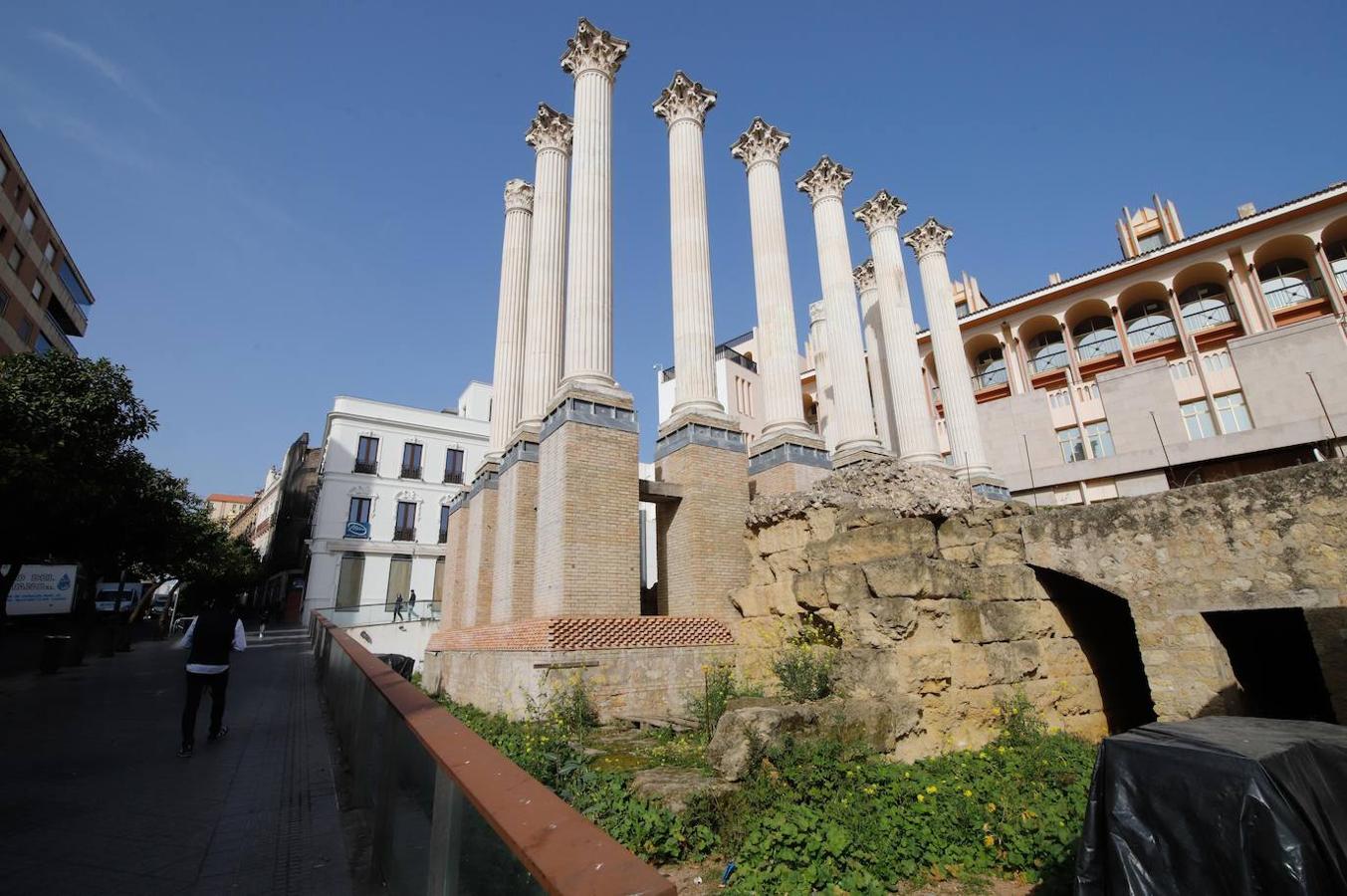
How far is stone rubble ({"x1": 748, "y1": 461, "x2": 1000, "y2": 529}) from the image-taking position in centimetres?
1000

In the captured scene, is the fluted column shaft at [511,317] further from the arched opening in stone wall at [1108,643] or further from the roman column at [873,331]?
the arched opening in stone wall at [1108,643]

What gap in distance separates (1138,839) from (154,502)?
91.5 ft

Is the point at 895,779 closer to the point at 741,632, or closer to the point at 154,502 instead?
the point at 741,632

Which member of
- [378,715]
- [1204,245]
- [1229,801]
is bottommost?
[1229,801]

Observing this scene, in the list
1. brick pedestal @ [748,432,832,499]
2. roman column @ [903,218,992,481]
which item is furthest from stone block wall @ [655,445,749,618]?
roman column @ [903,218,992,481]

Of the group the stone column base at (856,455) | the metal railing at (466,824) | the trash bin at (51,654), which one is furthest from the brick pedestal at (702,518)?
the trash bin at (51,654)

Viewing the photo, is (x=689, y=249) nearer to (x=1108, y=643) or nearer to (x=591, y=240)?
(x=591, y=240)

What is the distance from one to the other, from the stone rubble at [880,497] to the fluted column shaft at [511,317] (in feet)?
27.2

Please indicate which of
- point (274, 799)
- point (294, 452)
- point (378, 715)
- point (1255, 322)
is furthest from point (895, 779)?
point (294, 452)

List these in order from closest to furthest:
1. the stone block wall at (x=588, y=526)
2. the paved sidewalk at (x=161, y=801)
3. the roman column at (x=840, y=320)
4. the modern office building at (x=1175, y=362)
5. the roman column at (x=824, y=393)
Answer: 1. the paved sidewalk at (x=161, y=801)
2. the stone block wall at (x=588, y=526)
3. the roman column at (x=840, y=320)
4. the modern office building at (x=1175, y=362)
5. the roman column at (x=824, y=393)

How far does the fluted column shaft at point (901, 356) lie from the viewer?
18.5 meters

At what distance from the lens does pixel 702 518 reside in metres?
12.3

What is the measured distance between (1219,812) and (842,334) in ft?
54.3

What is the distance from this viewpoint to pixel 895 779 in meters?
6.09
